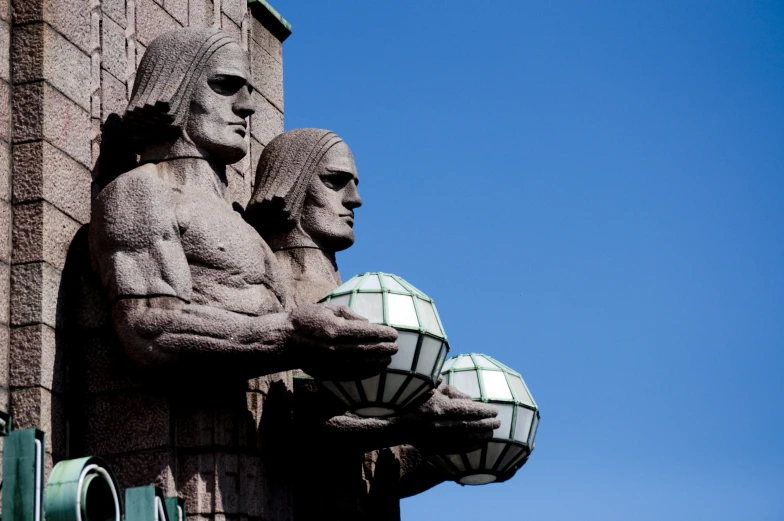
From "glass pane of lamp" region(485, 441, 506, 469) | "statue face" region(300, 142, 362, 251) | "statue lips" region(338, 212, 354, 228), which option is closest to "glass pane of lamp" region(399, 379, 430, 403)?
"glass pane of lamp" region(485, 441, 506, 469)

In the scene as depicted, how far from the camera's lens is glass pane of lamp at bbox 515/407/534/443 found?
1321 cm

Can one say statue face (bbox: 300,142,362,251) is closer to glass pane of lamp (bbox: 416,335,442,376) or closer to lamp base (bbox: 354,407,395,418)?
lamp base (bbox: 354,407,395,418)

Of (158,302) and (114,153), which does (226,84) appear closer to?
(114,153)

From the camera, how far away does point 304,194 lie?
44.7ft

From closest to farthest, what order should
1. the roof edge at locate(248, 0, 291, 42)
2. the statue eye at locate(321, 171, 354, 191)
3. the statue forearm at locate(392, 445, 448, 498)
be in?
the statue eye at locate(321, 171, 354, 191), the statue forearm at locate(392, 445, 448, 498), the roof edge at locate(248, 0, 291, 42)

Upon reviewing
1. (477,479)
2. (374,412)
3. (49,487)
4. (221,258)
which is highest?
(221,258)

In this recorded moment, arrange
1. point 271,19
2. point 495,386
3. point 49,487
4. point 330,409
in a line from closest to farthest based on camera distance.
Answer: point 49,487
point 330,409
point 495,386
point 271,19

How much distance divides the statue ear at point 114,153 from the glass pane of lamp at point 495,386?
2783 millimetres

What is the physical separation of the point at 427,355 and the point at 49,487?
2.72 meters

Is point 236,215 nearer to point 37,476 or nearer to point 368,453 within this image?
point 368,453

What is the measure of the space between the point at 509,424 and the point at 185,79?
10.5ft

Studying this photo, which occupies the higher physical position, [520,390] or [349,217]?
[349,217]

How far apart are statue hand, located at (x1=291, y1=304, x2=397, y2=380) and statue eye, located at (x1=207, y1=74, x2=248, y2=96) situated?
1895 millimetres

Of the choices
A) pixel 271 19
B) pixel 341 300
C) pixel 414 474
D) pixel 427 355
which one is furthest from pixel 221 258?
pixel 271 19
